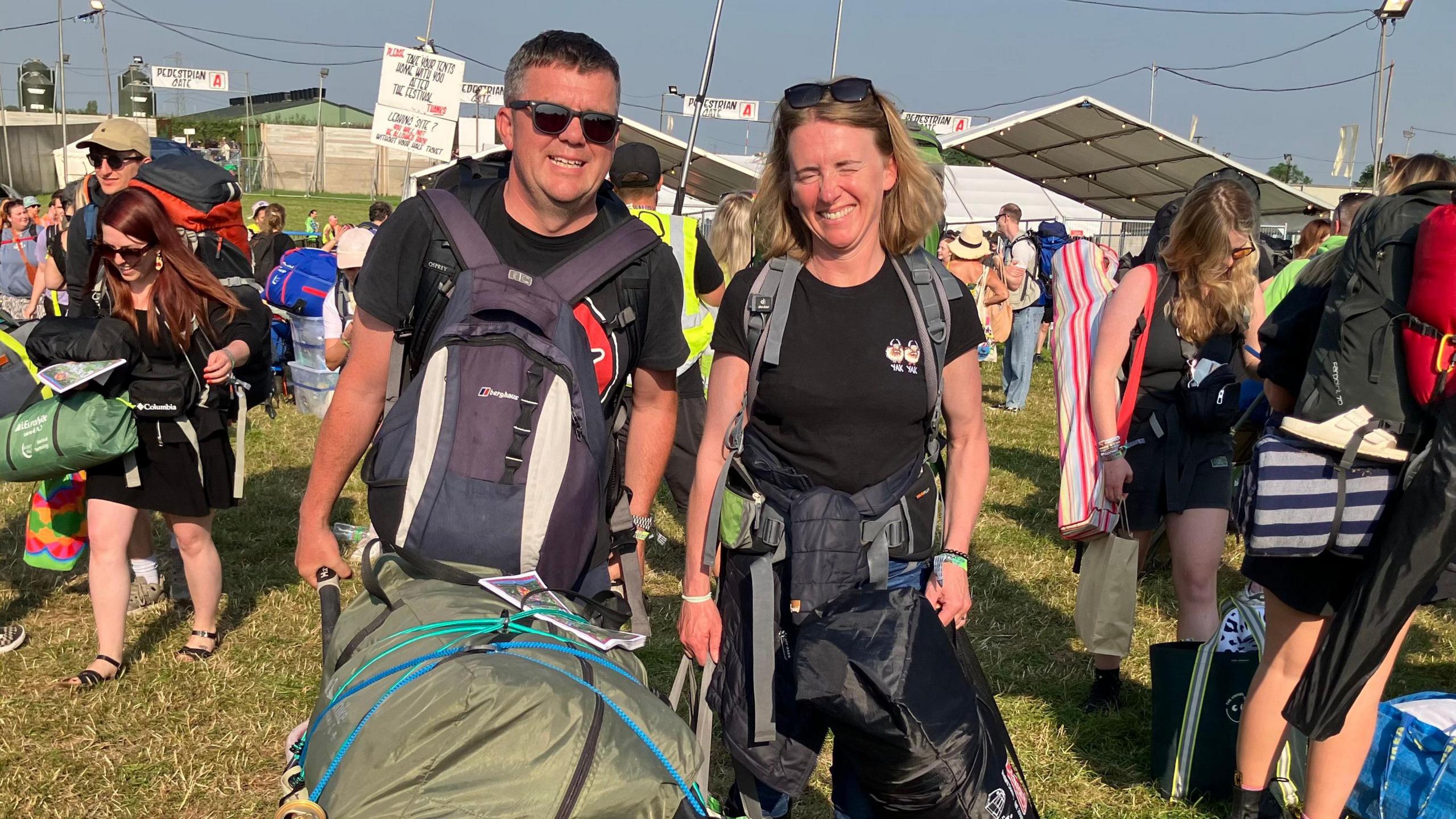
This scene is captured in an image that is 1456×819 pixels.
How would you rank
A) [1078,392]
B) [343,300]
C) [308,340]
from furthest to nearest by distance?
[308,340] → [343,300] → [1078,392]

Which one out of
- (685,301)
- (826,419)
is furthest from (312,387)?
(826,419)

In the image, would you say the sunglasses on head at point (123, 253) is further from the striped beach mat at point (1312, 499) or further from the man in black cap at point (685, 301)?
the striped beach mat at point (1312, 499)

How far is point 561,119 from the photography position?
9.00 ft

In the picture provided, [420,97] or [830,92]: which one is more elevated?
[420,97]

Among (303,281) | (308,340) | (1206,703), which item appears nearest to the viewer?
(1206,703)

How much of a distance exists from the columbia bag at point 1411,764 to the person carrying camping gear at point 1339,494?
0.53 m

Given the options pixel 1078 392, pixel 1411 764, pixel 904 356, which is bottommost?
pixel 1411 764

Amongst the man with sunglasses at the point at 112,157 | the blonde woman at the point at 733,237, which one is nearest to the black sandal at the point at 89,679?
the man with sunglasses at the point at 112,157

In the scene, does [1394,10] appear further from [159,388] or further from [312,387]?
[159,388]

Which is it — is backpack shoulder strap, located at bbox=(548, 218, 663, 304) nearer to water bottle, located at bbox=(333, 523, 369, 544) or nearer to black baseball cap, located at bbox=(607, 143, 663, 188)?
water bottle, located at bbox=(333, 523, 369, 544)

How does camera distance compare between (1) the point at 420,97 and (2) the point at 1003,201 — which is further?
(2) the point at 1003,201

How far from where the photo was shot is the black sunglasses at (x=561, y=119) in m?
2.74

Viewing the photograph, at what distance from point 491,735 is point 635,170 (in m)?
4.66

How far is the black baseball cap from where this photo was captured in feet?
20.2
